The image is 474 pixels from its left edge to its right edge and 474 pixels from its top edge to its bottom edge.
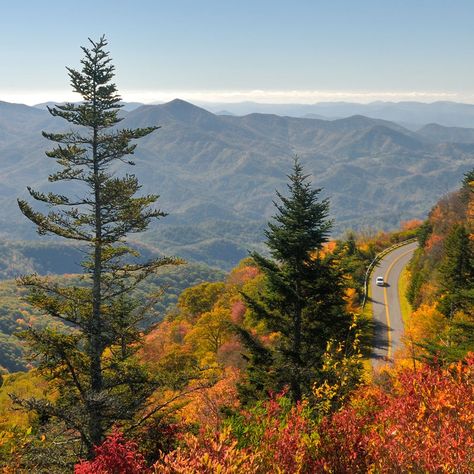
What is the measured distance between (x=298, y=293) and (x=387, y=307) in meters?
46.9

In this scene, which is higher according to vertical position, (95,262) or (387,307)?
(95,262)

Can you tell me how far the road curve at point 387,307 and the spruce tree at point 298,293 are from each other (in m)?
24.7

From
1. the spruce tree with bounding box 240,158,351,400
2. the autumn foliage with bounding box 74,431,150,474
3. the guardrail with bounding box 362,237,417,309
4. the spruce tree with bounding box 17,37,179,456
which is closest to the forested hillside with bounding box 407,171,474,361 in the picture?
the spruce tree with bounding box 240,158,351,400

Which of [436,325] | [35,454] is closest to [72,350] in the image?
[35,454]

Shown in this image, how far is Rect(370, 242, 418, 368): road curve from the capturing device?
4597 cm

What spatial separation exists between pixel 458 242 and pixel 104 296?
112 ft

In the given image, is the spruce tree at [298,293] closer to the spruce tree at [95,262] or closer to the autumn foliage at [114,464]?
the spruce tree at [95,262]

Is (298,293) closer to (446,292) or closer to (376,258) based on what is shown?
(446,292)

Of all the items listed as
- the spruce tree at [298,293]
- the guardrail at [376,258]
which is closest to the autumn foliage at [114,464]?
the spruce tree at [298,293]

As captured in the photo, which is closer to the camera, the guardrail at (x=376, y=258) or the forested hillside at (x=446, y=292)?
the forested hillside at (x=446, y=292)

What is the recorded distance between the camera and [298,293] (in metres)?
18.3

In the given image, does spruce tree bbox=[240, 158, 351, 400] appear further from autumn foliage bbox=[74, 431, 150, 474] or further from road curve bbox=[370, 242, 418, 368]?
road curve bbox=[370, 242, 418, 368]

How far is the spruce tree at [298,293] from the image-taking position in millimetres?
18219

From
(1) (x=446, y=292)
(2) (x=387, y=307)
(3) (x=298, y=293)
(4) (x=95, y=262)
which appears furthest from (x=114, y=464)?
(2) (x=387, y=307)
